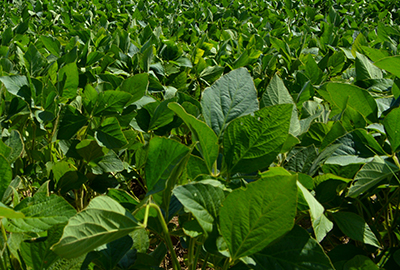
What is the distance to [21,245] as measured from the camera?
2.73 ft

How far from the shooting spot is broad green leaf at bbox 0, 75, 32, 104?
4.32 ft

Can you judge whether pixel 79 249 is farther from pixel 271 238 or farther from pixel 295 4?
pixel 295 4

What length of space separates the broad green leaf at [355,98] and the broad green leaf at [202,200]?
44 centimetres

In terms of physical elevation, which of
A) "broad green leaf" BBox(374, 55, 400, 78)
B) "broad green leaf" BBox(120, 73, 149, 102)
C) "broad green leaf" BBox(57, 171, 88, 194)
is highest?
"broad green leaf" BBox(374, 55, 400, 78)

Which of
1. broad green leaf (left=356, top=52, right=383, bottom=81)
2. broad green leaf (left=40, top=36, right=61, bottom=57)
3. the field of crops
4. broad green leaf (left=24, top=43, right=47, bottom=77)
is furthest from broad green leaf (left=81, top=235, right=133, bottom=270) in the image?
broad green leaf (left=40, top=36, right=61, bottom=57)

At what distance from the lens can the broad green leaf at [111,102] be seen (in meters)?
1.21

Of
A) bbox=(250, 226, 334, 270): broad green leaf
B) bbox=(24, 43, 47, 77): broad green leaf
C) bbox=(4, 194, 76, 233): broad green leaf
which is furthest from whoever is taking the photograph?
bbox=(24, 43, 47, 77): broad green leaf

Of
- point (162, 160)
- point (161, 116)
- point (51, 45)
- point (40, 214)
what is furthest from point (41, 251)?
point (51, 45)

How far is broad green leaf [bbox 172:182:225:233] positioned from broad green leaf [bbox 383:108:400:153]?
410 mm

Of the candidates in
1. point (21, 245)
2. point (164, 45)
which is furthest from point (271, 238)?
point (164, 45)

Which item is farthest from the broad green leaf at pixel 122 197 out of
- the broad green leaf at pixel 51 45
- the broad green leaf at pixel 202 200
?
the broad green leaf at pixel 51 45

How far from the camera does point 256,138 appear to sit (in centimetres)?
83

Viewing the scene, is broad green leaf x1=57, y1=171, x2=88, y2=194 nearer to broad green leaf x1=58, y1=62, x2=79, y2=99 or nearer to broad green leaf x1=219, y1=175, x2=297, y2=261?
broad green leaf x1=58, y1=62, x2=79, y2=99

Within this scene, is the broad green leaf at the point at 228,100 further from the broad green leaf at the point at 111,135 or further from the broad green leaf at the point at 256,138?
the broad green leaf at the point at 111,135
